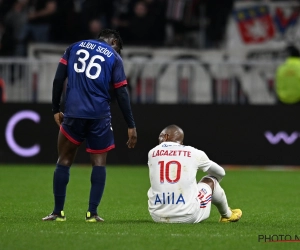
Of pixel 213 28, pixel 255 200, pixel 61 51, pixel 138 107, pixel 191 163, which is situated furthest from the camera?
pixel 213 28

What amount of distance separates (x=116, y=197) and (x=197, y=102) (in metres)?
5.99

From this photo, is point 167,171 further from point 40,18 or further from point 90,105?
point 40,18

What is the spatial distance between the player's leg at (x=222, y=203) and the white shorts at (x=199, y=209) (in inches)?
5.3

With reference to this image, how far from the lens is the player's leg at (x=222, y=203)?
9.96 meters

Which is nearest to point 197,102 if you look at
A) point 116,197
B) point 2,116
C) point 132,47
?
point 132,47

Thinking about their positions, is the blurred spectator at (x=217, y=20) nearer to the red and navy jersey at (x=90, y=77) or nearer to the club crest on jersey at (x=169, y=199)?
the red and navy jersey at (x=90, y=77)

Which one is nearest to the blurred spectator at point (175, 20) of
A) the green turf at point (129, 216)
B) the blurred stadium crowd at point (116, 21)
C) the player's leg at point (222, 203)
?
the blurred stadium crowd at point (116, 21)

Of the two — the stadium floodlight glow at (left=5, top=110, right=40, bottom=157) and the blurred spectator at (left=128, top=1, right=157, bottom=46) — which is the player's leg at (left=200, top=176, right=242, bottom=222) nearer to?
the stadium floodlight glow at (left=5, top=110, right=40, bottom=157)

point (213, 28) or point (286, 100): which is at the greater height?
point (213, 28)

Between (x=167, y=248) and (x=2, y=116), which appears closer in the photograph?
(x=167, y=248)

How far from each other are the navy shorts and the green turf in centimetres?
82

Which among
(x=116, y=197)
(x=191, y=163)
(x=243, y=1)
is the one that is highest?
(x=243, y=1)

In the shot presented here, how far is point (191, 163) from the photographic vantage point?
973 centimetres

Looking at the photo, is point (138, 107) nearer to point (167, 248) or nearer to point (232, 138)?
point (232, 138)
